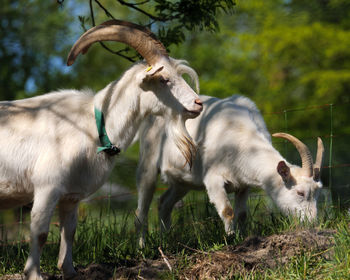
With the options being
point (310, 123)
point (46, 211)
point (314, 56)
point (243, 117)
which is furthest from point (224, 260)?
point (314, 56)

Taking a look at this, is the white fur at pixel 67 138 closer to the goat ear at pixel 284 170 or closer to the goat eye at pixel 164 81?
the goat eye at pixel 164 81

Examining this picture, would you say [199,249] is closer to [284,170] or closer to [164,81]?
[164,81]

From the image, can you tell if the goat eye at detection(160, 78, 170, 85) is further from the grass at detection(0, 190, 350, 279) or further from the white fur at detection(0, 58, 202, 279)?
the grass at detection(0, 190, 350, 279)

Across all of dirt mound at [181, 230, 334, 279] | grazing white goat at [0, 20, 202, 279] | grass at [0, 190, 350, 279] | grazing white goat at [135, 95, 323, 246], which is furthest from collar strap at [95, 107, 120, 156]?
grazing white goat at [135, 95, 323, 246]

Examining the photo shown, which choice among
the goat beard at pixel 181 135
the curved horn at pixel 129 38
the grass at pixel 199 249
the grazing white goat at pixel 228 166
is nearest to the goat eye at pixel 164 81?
the curved horn at pixel 129 38

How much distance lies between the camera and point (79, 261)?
15.2 ft

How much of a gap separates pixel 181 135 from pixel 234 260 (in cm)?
113

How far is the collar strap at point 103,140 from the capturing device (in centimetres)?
388

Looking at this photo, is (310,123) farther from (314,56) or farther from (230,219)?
(230,219)

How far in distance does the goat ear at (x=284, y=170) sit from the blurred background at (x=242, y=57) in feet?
29.2

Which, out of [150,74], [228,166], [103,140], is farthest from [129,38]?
[228,166]

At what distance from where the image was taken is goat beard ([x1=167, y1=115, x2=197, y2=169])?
13.3 feet

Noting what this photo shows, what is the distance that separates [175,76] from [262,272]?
5.44ft

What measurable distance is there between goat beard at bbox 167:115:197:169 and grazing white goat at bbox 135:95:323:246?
1203 mm
